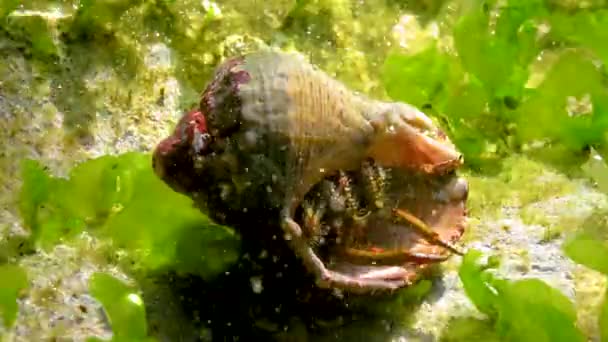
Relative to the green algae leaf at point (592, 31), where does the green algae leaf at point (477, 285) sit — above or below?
below

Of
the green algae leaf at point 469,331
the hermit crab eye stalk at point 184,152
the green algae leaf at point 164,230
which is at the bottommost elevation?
the green algae leaf at point 469,331

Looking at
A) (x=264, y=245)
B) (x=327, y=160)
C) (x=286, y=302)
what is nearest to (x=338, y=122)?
(x=327, y=160)

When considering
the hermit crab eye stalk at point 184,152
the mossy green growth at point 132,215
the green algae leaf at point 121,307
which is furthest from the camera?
the mossy green growth at point 132,215

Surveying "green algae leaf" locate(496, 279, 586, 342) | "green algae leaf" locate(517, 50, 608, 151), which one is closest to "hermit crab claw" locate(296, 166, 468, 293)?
"green algae leaf" locate(496, 279, 586, 342)

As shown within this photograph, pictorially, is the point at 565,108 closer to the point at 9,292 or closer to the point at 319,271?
the point at 319,271

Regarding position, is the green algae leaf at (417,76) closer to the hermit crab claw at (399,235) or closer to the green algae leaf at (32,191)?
the hermit crab claw at (399,235)

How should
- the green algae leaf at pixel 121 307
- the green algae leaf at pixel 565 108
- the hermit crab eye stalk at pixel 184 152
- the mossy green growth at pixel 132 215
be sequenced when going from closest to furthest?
the green algae leaf at pixel 121 307 → the hermit crab eye stalk at pixel 184 152 → the mossy green growth at pixel 132 215 → the green algae leaf at pixel 565 108

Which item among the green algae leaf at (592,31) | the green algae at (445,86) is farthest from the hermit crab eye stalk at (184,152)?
the green algae leaf at (592,31)

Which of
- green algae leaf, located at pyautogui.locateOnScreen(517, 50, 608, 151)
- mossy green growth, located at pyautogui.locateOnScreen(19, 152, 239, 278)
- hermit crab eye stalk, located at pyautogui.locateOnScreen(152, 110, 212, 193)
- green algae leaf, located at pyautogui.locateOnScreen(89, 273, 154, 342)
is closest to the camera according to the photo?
green algae leaf, located at pyautogui.locateOnScreen(89, 273, 154, 342)

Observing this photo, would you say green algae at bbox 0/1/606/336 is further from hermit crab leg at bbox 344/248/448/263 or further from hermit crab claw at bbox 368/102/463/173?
hermit crab leg at bbox 344/248/448/263
